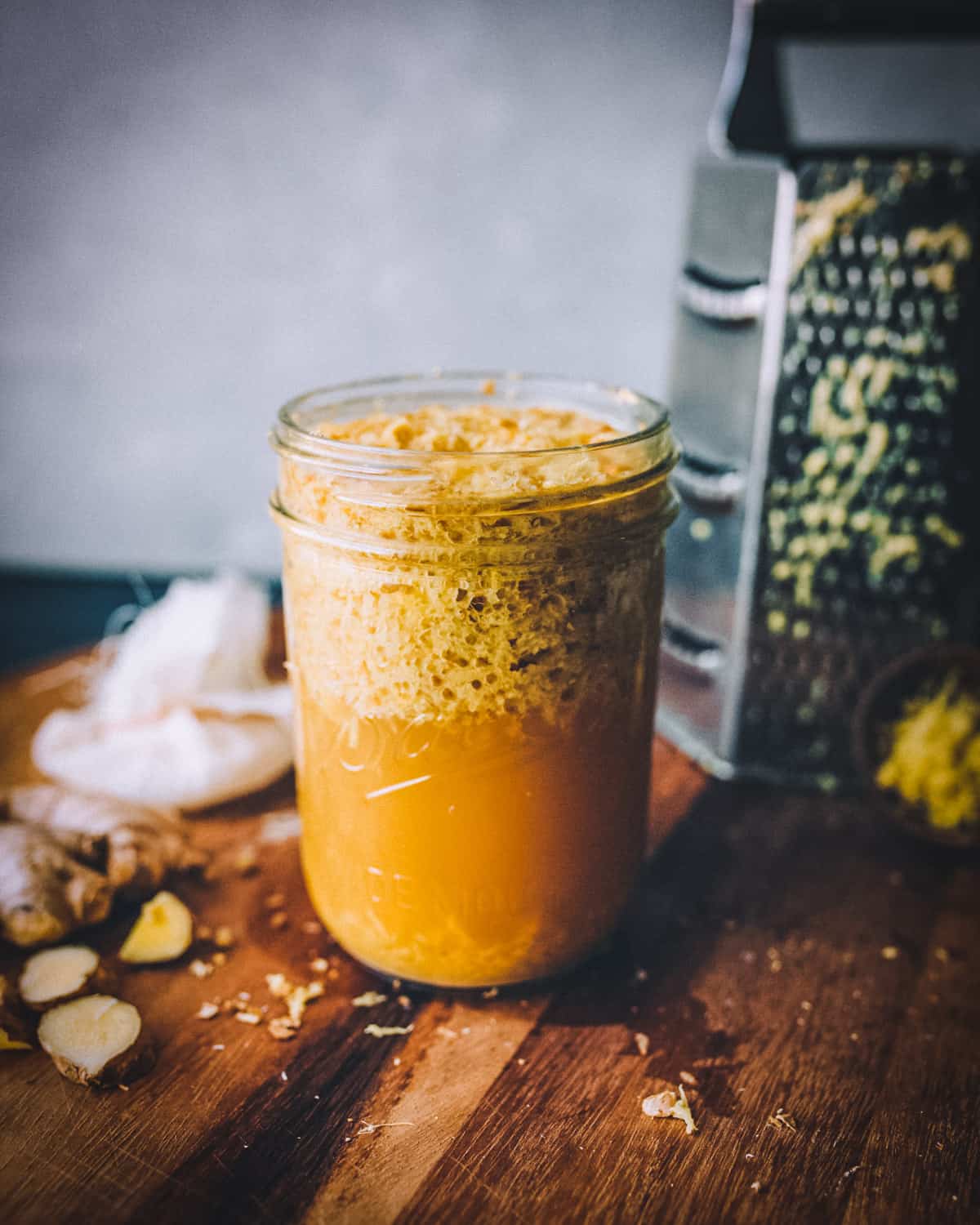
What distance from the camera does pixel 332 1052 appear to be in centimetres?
74

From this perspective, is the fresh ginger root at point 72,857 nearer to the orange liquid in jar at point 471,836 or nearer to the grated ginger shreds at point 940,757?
the orange liquid in jar at point 471,836

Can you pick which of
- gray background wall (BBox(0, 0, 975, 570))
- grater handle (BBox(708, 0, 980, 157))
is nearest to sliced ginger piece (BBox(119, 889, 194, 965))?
grater handle (BBox(708, 0, 980, 157))

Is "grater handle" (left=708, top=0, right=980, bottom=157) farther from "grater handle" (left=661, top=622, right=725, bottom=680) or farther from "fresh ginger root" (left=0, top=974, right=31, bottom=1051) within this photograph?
"fresh ginger root" (left=0, top=974, right=31, bottom=1051)

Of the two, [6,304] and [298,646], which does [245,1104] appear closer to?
[298,646]

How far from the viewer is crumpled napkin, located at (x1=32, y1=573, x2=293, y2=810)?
104 cm

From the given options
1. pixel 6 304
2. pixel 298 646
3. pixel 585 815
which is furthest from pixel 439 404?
pixel 6 304

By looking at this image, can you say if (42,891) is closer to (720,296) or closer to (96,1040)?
(96,1040)

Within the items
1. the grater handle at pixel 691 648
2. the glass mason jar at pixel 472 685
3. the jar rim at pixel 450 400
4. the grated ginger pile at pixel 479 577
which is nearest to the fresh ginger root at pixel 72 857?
the glass mason jar at pixel 472 685

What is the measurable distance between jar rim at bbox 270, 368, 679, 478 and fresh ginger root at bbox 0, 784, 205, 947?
40 cm

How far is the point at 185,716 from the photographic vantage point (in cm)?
108

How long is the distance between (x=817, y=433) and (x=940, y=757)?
350mm

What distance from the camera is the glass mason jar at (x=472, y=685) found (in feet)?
2.23

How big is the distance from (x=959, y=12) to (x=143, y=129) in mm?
1163

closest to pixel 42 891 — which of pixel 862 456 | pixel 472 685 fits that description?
pixel 472 685
